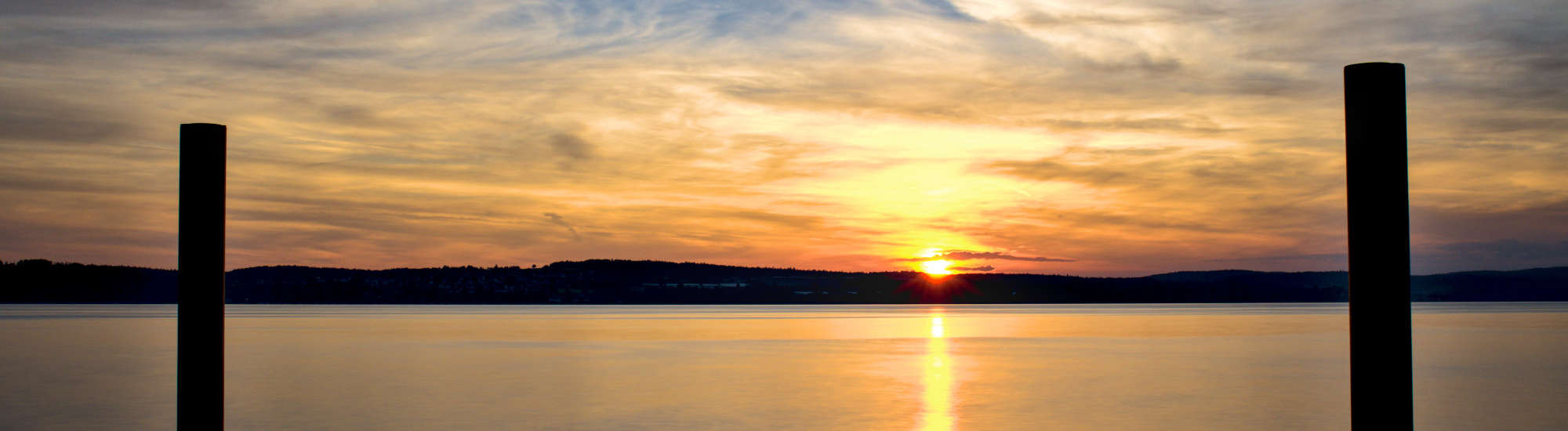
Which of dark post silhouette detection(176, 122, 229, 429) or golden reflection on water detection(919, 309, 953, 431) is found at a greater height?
dark post silhouette detection(176, 122, 229, 429)

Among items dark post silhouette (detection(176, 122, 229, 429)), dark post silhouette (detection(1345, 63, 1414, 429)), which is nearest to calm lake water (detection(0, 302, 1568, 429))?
dark post silhouette (detection(176, 122, 229, 429))

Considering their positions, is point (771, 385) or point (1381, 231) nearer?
point (1381, 231)

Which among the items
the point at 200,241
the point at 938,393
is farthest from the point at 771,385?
the point at 200,241

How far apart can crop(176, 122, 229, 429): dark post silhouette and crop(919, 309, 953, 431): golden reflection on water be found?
14.7 m

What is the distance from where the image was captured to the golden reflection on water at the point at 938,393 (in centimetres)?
2147

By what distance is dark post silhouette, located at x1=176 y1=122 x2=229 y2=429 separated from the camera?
6.95 meters

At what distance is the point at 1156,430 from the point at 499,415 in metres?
11.2

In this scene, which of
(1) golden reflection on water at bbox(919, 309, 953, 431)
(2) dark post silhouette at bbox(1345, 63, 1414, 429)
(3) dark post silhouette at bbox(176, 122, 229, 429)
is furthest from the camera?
(1) golden reflection on water at bbox(919, 309, 953, 431)

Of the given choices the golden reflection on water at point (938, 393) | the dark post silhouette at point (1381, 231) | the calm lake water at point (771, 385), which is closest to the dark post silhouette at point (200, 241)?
the dark post silhouette at point (1381, 231)

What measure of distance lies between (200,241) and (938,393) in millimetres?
21883

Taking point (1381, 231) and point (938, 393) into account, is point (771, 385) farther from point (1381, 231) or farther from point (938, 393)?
point (1381, 231)

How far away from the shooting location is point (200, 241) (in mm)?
→ 6969

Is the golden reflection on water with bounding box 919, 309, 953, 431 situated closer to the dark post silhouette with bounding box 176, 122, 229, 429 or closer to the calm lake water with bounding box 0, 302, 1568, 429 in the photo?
the calm lake water with bounding box 0, 302, 1568, 429

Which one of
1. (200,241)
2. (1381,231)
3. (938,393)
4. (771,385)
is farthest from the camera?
Answer: (771,385)
